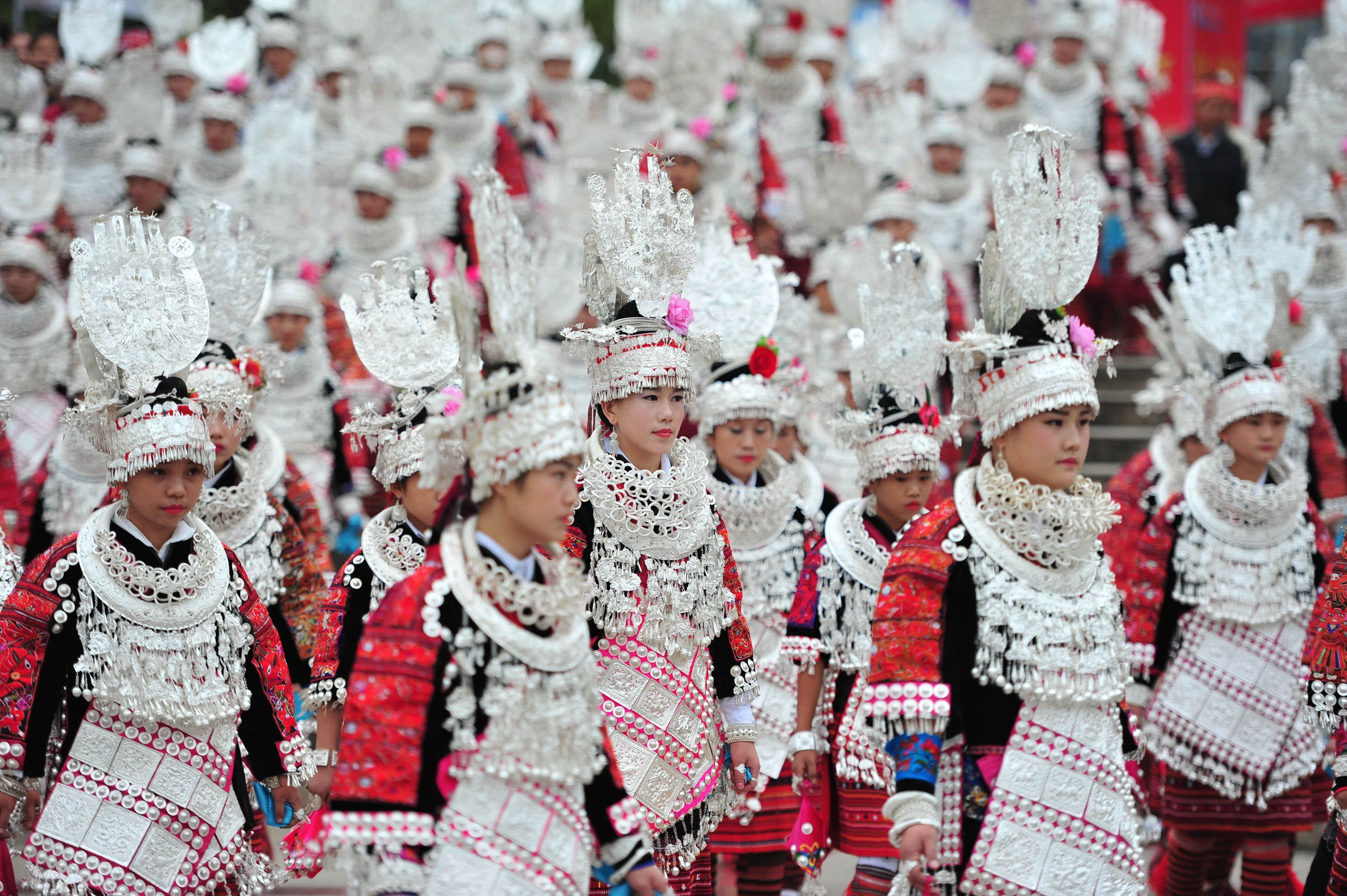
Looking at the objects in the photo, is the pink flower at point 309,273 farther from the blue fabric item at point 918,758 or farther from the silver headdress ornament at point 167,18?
the blue fabric item at point 918,758

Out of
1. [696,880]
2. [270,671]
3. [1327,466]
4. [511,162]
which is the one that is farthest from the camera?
[511,162]

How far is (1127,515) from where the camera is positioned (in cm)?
696

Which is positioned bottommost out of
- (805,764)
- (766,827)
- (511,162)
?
(766,827)

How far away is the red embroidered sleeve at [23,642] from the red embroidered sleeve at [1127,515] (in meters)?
4.21

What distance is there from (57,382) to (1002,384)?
621 centimetres

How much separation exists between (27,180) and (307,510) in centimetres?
636

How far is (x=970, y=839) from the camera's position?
158 inches

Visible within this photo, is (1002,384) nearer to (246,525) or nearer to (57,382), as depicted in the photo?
(246,525)

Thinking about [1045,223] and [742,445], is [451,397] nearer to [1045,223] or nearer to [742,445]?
[742,445]

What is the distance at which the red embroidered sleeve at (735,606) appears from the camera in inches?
183

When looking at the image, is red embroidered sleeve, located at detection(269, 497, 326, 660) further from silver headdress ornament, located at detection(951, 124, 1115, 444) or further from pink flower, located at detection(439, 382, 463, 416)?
silver headdress ornament, located at detection(951, 124, 1115, 444)

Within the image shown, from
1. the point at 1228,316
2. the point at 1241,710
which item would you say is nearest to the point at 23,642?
the point at 1241,710

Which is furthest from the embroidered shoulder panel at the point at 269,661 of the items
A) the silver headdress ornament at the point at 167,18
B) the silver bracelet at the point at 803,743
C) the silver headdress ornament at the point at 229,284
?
the silver headdress ornament at the point at 167,18

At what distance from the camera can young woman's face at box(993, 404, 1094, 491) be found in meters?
4.10
